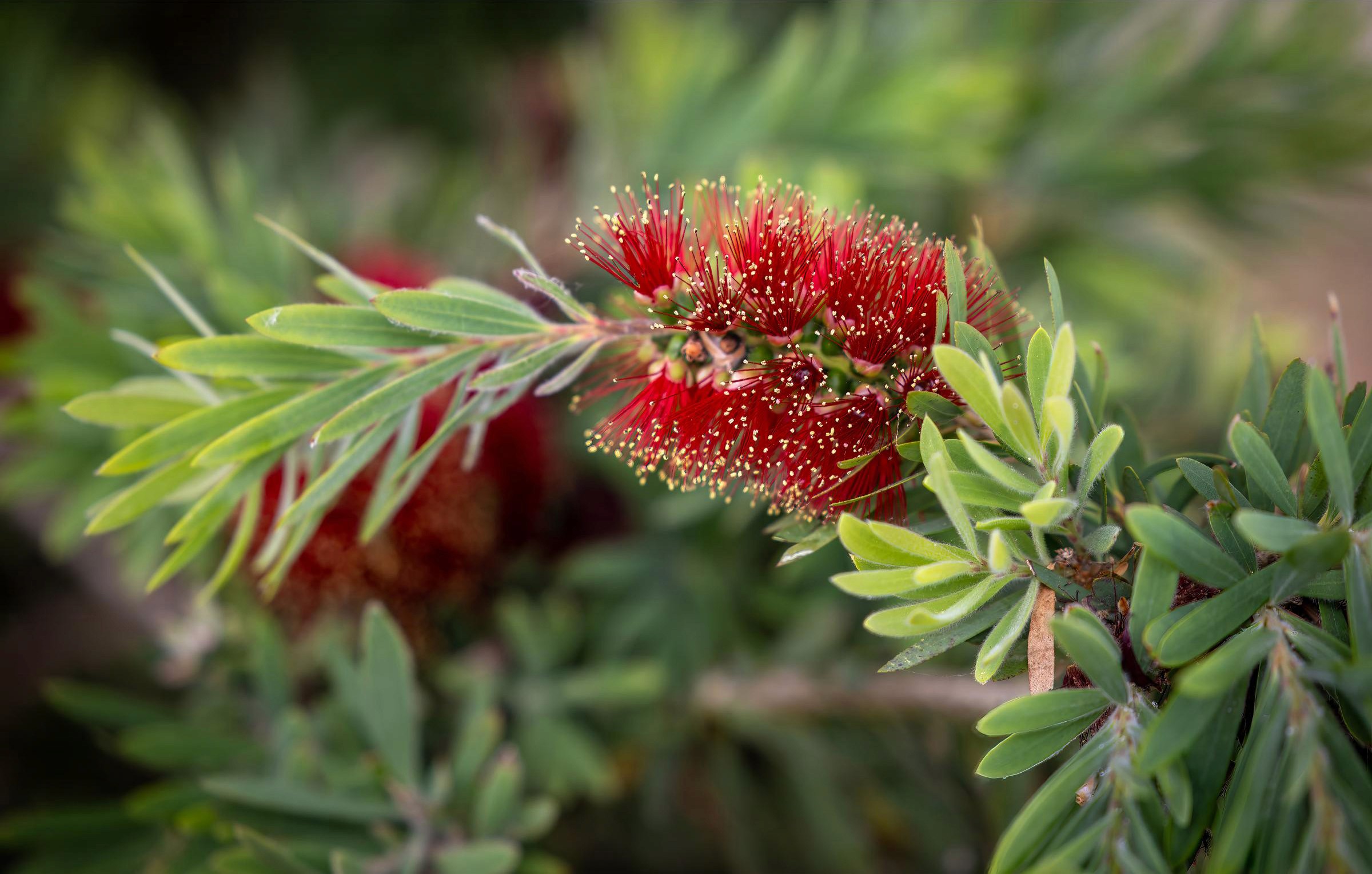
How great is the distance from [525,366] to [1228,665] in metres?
0.23

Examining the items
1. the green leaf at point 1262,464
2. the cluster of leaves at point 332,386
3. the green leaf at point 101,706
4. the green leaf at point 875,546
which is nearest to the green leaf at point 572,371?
→ the cluster of leaves at point 332,386

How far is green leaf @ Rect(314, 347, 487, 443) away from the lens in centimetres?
29

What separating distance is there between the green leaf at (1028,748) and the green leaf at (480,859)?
0.83ft

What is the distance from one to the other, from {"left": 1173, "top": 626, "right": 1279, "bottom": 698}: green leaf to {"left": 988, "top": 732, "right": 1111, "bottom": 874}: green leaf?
0.12 ft

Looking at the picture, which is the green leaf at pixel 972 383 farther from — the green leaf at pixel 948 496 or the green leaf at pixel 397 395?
the green leaf at pixel 397 395

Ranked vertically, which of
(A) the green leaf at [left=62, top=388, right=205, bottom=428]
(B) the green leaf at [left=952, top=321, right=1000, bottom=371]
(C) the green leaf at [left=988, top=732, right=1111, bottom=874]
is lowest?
(C) the green leaf at [left=988, top=732, right=1111, bottom=874]

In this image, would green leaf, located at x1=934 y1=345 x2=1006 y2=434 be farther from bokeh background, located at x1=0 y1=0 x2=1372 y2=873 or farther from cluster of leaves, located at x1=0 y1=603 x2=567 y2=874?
cluster of leaves, located at x1=0 y1=603 x2=567 y2=874

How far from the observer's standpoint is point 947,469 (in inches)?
10.1

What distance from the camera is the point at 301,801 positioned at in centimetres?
44

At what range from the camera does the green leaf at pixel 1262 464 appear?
0.84ft

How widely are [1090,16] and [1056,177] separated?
193 mm

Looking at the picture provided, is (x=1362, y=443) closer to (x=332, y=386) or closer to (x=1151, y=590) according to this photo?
(x=1151, y=590)

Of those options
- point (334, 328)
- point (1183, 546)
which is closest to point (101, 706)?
point (334, 328)

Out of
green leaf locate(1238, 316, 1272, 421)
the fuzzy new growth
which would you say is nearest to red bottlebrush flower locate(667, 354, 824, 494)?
the fuzzy new growth
